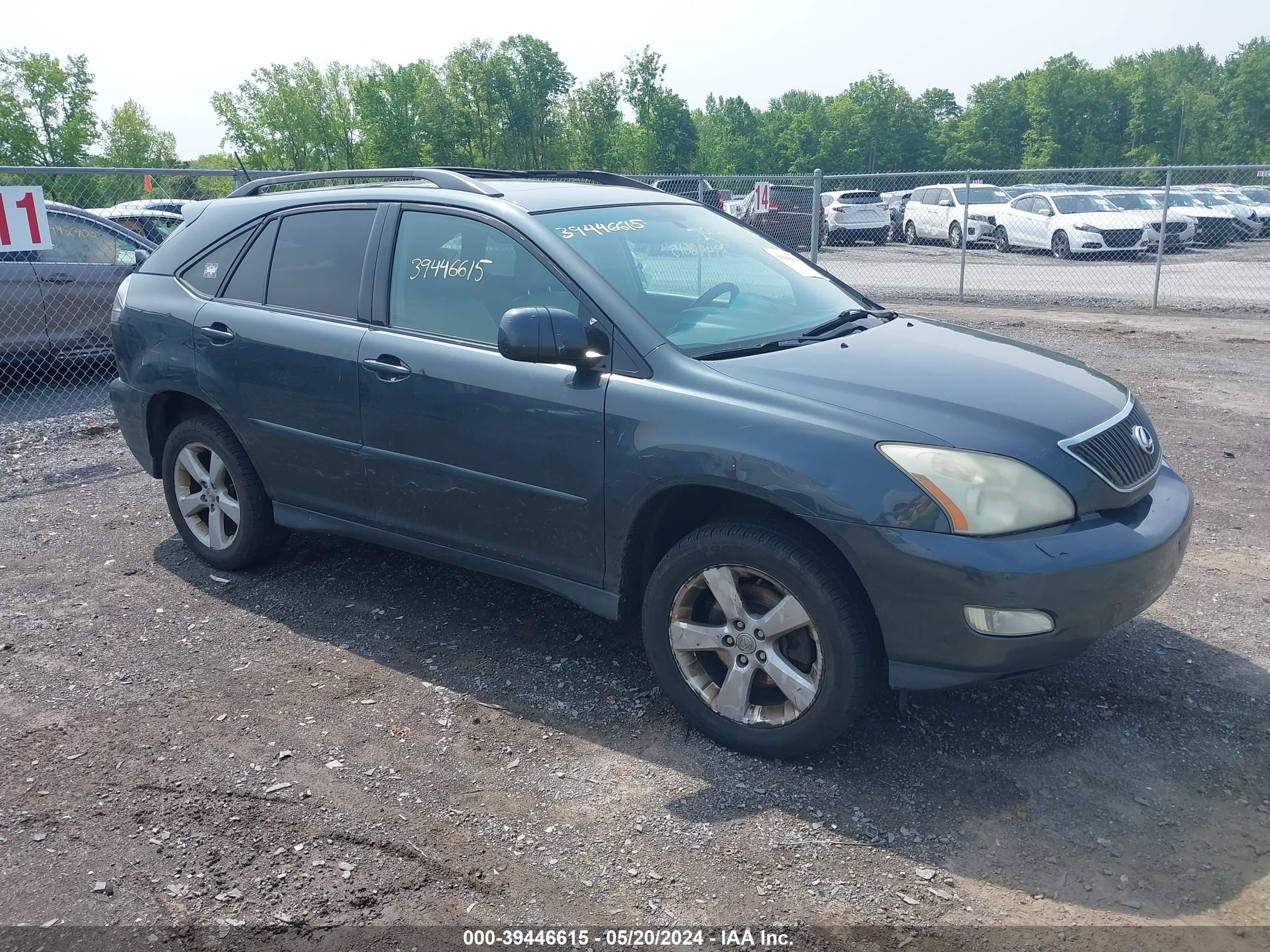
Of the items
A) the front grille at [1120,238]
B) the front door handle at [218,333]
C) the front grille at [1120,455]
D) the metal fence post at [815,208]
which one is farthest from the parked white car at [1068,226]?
the front door handle at [218,333]

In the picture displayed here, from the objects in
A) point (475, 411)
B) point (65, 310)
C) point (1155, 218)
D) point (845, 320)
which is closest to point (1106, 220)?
point (1155, 218)

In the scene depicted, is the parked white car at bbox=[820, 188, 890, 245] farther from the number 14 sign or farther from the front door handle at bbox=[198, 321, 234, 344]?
the front door handle at bbox=[198, 321, 234, 344]

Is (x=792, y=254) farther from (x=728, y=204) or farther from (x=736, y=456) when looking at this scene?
(x=728, y=204)

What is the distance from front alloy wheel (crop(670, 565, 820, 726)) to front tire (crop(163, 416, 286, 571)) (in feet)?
7.79

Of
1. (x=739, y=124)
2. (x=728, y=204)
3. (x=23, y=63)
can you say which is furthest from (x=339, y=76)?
(x=728, y=204)

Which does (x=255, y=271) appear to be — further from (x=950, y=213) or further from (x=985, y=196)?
(x=985, y=196)

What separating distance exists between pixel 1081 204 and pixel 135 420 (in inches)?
834

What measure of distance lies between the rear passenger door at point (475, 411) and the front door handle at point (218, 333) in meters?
0.86

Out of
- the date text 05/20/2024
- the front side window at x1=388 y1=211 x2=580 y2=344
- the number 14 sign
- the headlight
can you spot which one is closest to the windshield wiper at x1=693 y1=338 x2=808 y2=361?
the front side window at x1=388 y1=211 x2=580 y2=344

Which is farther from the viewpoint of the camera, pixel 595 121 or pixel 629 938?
pixel 595 121

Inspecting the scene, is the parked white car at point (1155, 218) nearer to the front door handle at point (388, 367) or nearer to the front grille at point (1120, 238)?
the front grille at point (1120, 238)

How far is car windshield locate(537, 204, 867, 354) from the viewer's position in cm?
386

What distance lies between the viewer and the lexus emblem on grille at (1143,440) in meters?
3.58

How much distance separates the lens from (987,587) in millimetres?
2980
